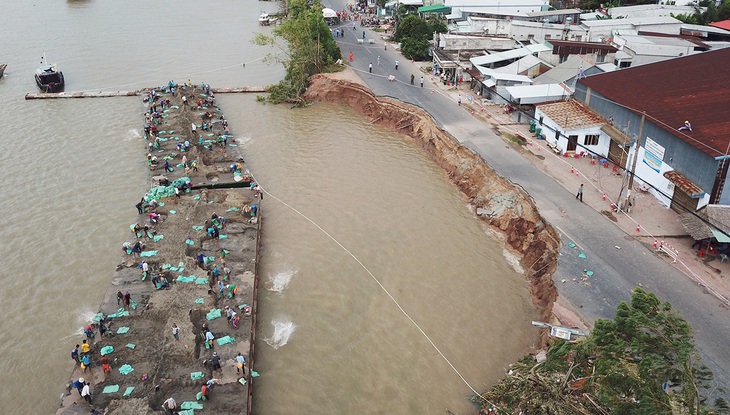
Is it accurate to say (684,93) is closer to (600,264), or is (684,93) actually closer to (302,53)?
(600,264)

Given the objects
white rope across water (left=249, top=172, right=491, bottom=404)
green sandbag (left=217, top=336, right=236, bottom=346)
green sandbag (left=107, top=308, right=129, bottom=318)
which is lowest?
white rope across water (left=249, top=172, right=491, bottom=404)

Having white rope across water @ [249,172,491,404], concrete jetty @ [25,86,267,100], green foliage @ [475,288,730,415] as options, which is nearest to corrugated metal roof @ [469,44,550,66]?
concrete jetty @ [25,86,267,100]

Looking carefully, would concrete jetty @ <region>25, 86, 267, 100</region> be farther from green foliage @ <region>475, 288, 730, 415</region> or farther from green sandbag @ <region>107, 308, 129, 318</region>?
green foliage @ <region>475, 288, 730, 415</region>

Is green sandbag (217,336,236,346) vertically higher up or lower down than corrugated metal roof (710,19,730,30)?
lower down

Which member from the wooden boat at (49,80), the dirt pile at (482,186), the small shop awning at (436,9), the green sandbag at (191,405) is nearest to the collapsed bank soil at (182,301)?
the green sandbag at (191,405)

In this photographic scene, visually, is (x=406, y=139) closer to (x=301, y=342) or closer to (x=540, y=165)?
(x=540, y=165)

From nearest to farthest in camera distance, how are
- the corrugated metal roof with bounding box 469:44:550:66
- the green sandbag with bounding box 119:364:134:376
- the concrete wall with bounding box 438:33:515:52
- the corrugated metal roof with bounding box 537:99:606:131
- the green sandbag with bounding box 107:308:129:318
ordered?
the green sandbag with bounding box 119:364:134:376
the green sandbag with bounding box 107:308:129:318
the corrugated metal roof with bounding box 537:99:606:131
the corrugated metal roof with bounding box 469:44:550:66
the concrete wall with bounding box 438:33:515:52
